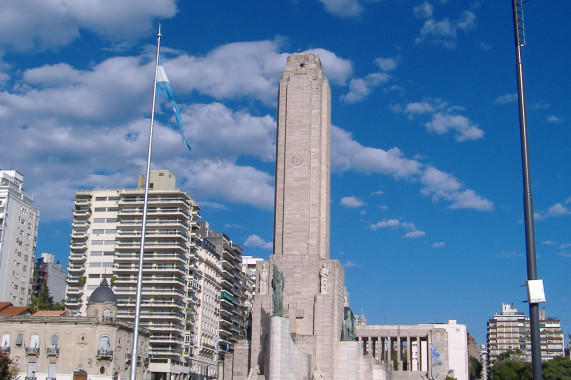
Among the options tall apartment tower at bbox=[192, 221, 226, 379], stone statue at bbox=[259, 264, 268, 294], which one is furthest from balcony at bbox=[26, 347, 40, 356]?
tall apartment tower at bbox=[192, 221, 226, 379]

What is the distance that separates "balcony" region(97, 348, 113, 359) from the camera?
66.0 meters

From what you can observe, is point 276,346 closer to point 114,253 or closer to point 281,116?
point 281,116

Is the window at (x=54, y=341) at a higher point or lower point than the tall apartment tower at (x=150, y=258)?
lower

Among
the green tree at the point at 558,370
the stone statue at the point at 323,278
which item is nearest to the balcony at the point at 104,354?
the stone statue at the point at 323,278

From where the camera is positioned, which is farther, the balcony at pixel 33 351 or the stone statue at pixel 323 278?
the balcony at pixel 33 351

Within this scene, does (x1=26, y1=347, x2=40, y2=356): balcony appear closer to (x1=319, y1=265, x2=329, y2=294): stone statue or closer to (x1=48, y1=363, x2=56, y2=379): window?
(x1=48, y1=363, x2=56, y2=379): window

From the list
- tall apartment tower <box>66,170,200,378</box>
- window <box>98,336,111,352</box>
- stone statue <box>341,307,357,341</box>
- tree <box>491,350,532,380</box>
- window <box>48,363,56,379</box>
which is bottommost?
window <box>48,363,56,379</box>

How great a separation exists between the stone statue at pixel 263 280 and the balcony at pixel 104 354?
21242mm

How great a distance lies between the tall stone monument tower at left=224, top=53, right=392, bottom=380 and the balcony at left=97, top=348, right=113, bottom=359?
18613mm

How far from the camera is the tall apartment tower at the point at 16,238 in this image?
95375 millimetres

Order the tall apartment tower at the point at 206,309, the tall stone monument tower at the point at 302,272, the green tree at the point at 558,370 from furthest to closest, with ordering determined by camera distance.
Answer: the green tree at the point at 558,370 < the tall apartment tower at the point at 206,309 < the tall stone monument tower at the point at 302,272

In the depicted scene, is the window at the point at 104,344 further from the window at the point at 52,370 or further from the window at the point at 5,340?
the window at the point at 5,340

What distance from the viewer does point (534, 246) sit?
18.0 m

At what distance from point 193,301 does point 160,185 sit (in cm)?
1630
